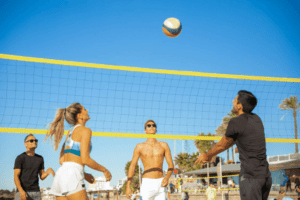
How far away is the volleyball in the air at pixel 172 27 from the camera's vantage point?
7.88m

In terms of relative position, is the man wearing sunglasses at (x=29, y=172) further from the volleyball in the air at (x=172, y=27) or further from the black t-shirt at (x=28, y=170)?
the volleyball in the air at (x=172, y=27)

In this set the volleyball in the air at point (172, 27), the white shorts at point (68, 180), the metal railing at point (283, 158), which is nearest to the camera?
the white shorts at point (68, 180)

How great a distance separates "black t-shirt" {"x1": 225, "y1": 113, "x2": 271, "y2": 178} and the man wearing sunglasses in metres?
3.14

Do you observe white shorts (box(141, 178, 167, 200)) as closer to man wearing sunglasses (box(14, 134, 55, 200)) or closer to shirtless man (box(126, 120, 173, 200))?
shirtless man (box(126, 120, 173, 200))

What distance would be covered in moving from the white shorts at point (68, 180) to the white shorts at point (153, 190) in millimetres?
2188

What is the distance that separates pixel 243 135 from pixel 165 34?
5.32 m

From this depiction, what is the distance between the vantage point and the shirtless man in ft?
16.8

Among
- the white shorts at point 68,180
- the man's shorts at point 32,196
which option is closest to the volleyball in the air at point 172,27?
the man's shorts at point 32,196

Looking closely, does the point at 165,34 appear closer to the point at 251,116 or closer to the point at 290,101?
the point at 251,116

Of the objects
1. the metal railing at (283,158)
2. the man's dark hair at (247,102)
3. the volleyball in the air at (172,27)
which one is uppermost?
the volleyball in the air at (172,27)

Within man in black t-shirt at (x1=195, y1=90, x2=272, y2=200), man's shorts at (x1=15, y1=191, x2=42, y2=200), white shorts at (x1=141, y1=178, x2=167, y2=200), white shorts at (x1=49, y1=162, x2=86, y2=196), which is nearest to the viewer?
white shorts at (x1=49, y1=162, x2=86, y2=196)

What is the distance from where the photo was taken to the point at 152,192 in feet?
16.8

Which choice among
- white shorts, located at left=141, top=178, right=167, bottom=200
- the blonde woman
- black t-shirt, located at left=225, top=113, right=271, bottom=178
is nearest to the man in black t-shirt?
black t-shirt, located at left=225, top=113, right=271, bottom=178

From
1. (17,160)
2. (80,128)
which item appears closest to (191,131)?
(17,160)
